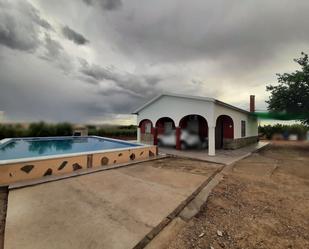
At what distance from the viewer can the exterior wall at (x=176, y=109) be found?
11375mm

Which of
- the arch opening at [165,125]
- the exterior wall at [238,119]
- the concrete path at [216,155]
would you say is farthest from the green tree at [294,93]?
the arch opening at [165,125]

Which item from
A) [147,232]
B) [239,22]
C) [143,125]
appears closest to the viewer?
[147,232]

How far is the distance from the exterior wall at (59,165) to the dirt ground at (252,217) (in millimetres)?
4721

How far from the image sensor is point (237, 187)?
5.75m

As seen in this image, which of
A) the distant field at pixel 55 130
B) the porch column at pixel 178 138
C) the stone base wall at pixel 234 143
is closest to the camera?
the porch column at pixel 178 138

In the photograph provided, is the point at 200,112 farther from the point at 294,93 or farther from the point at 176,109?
the point at 294,93

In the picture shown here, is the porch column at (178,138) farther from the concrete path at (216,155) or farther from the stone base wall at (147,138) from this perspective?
the stone base wall at (147,138)

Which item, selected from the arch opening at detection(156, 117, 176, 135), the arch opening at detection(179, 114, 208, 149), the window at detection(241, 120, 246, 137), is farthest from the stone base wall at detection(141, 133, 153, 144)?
the window at detection(241, 120, 246, 137)

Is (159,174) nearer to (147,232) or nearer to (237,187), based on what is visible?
(237,187)

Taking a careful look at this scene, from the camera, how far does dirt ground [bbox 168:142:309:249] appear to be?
3.11 metres

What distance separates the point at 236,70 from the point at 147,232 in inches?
543

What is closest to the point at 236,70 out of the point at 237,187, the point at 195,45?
the point at 195,45

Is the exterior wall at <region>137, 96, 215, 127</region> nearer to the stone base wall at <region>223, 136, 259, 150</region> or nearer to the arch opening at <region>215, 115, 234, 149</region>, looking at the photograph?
the arch opening at <region>215, 115, 234, 149</region>

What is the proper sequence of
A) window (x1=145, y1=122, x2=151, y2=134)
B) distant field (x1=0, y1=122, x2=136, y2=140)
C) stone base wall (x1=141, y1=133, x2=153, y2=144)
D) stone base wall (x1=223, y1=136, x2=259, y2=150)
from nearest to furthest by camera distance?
stone base wall (x1=223, y1=136, x2=259, y2=150) → distant field (x1=0, y1=122, x2=136, y2=140) → stone base wall (x1=141, y1=133, x2=153, y2=144) → window (x1=145, y1=122, x2=151, y2=134)
